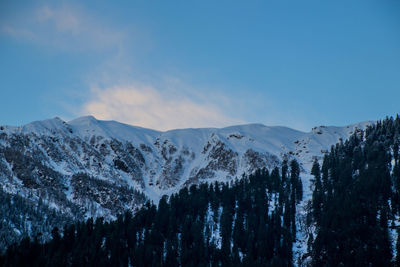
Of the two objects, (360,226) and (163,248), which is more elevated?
(360,226)

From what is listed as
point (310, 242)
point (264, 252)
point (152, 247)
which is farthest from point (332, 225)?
point (152, 247)

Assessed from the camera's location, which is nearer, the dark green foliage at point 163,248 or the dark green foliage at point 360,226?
the dark green foliage at point 360,226

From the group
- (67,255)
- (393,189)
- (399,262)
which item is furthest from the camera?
(393,189)

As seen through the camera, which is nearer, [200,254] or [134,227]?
[200,254]

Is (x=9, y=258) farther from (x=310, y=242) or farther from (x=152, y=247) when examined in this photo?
(x=310, y=242)

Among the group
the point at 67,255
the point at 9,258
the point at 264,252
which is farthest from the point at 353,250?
the point at 9,258

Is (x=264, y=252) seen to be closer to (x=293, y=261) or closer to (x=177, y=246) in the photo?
(x=293, y=261)

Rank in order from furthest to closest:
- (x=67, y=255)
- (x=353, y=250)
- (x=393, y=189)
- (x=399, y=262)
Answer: (x=393, y=189)
(x=67, y=255)
(x=353, y=250)
(x=399, y=262)

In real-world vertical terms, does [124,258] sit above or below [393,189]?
below

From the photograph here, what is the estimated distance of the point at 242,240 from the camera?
620 ft

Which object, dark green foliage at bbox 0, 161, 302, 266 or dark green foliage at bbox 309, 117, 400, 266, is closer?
dark green foliage at bbox 309, 117, 400, 266

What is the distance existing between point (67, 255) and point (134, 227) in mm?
32309

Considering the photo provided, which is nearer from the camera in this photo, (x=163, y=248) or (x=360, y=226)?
(x=360, y=226)

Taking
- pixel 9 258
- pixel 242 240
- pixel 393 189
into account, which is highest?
pixel 393 189
